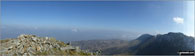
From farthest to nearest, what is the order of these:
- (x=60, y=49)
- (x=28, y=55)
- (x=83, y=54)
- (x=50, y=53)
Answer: (x=83, y=54) < (x=60, y=49) < (x=50, y=53) < (x=28, y=55)

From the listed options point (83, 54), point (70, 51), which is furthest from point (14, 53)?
point (83, 54)

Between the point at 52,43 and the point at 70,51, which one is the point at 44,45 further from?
the point at 70,51

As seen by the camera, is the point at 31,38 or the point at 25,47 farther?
the point at 31,38

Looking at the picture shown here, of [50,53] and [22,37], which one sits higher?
[22,37]

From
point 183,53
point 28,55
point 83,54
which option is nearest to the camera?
point 183,53

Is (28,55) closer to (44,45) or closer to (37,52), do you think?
(37,52)

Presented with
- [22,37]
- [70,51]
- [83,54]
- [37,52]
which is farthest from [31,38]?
[83,54]
